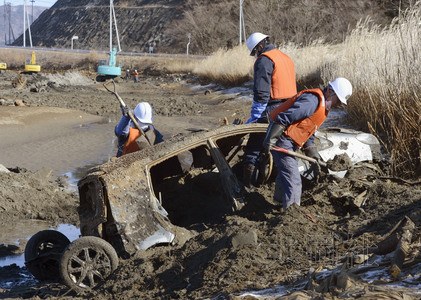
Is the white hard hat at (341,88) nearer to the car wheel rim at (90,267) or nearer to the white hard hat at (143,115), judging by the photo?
the white hard hat at (143,115)

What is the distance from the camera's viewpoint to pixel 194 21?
86000 mm

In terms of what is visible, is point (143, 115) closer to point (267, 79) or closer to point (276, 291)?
point (267, 79)

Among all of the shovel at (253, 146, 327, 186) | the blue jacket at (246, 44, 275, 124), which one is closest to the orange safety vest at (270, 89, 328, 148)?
the shovel at (253, 146, 327, 186)

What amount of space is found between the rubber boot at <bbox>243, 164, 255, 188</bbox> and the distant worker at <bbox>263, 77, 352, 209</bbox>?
58cm

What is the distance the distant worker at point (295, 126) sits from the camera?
7223 millimetres

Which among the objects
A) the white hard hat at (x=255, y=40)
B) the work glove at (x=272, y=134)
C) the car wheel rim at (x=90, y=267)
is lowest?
the car wheel rim at (x=90, y=267)

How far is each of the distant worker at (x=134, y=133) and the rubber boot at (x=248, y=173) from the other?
44.6 inches

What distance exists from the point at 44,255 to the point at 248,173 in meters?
2.22

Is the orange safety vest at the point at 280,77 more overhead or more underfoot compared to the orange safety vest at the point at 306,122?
more overhead

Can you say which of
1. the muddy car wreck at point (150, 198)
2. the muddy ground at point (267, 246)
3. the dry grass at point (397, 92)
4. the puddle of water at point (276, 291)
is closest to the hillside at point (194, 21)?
the dry grass at point (397, 92)

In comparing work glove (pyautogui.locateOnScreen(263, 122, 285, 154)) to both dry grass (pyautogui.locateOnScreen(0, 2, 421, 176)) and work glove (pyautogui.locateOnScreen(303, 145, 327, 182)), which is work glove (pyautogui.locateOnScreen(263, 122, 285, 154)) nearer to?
work glove (pyautogui.locateOnScreen(303, 145, 327, 182))

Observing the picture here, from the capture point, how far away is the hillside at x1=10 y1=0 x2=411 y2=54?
188 feet

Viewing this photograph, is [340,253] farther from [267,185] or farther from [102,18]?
[102,18]

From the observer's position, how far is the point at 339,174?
7.98 meters
